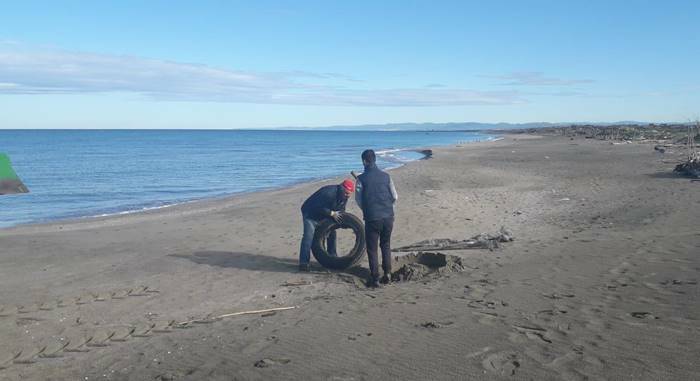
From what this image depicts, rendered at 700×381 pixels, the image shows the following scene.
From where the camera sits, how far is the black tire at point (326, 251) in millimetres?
8766

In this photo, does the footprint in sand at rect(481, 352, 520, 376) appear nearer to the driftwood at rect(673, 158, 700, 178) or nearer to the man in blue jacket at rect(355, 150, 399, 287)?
the man in blue jacket at rect(355, 150, 399, 287)

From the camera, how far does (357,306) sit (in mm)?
6766

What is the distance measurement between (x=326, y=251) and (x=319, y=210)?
628 mm

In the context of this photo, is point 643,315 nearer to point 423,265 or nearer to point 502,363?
point 502,363

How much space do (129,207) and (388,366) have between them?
1726cm

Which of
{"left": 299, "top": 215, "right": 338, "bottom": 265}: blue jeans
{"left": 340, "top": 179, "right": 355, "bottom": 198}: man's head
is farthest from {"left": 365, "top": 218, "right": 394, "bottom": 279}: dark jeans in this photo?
{"left": 299, "top": 215, "right": 338, "bottom": 265}: blue jeans

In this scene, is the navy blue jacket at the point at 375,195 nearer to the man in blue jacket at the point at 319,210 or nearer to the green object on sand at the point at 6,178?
the man in blue jacket at the point at 319,210

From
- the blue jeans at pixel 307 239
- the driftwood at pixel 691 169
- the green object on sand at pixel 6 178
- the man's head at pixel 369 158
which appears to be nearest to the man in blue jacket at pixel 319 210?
the blue jeans at pixel 307 239

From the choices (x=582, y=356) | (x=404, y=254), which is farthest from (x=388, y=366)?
(x=404, y=254)

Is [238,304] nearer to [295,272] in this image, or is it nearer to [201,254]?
[295,272]

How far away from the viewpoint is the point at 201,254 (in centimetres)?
1049

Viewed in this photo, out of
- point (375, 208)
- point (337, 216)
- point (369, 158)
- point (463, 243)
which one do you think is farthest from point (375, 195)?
point (463, 243)

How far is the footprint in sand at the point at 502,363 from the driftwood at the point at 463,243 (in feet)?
16.7

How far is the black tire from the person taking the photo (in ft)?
28.8
